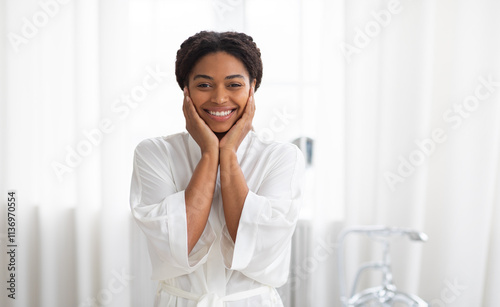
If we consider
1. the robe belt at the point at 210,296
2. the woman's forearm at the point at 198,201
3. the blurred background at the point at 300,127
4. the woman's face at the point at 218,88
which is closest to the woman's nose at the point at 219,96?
the woman's face at the point at 218,88

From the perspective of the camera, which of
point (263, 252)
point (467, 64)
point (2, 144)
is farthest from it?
point (2, 144)

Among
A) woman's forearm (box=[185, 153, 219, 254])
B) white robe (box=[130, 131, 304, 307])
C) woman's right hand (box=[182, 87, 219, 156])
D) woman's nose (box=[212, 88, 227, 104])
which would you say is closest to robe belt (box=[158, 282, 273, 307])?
white robe (box=[130, 131, 304, 307])

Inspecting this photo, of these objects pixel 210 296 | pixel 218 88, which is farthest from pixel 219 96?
pixel 210 296

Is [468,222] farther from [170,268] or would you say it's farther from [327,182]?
[170,268]

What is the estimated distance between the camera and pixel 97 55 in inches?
104

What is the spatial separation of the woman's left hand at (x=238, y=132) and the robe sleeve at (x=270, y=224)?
0.36 ft

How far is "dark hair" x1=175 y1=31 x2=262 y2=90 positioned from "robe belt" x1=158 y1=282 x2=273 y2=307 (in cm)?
53

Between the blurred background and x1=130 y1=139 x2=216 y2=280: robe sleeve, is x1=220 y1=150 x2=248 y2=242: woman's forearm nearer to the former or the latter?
x1=130 y1=139 x2=216 y2=280: robe sleeve

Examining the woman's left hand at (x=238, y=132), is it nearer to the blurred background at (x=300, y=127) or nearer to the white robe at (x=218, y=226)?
the white robe at (x=218, y=226)

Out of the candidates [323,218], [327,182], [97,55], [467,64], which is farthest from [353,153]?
[97,55]

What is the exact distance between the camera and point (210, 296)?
3.83ft

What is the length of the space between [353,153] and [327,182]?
206mm

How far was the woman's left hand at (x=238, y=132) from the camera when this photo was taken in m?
1.17

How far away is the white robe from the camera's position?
1116mm
